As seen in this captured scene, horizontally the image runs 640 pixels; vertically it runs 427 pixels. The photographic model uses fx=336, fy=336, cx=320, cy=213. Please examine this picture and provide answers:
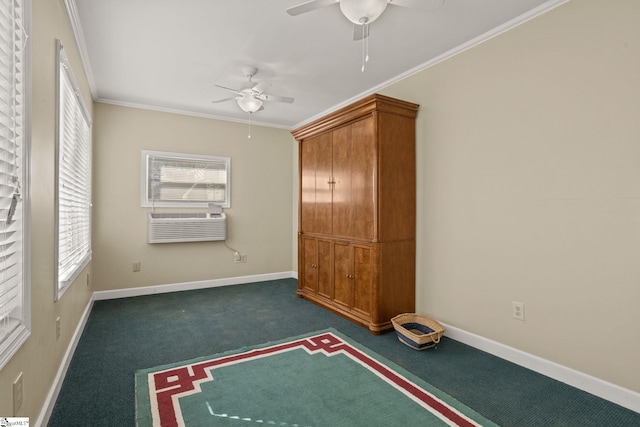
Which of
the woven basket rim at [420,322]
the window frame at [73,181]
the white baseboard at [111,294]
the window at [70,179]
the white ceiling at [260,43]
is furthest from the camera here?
the woven basket rim at [420,322]

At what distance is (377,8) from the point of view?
74.5 inches

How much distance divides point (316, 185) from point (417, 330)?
194cm

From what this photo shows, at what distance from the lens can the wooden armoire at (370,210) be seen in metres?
3.10

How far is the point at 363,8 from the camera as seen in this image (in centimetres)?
189

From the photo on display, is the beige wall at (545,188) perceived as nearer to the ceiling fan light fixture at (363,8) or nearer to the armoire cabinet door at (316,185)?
the armoire cabinet door at (316,185)

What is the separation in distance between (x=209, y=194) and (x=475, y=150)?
3.58 metres

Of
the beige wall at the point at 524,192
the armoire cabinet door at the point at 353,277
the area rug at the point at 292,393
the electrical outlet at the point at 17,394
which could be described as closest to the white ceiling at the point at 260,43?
the beige wall at the point at 524,192

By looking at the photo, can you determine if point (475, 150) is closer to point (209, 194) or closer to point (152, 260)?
point (209, 194)

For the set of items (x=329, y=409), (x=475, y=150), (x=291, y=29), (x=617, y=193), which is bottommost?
(x=329, y=409)

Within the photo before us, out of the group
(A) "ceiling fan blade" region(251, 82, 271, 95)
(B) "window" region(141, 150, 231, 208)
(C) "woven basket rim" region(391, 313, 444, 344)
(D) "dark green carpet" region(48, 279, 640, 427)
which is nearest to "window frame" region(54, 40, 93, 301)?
(D) "dark green carpet" region(48, 279, 640, 427)

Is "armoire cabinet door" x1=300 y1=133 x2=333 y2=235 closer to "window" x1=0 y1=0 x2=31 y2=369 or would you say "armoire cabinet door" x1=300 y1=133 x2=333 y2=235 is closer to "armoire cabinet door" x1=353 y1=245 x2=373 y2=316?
"armoire cabinet door" x1=353 y1=245 x2=373 y2=316

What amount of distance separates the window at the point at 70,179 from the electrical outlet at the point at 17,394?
81 cm

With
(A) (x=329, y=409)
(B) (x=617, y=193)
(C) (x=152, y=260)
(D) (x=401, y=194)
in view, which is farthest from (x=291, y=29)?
(C) (x=152, y=260)

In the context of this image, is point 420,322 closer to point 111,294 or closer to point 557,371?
point 557,371
